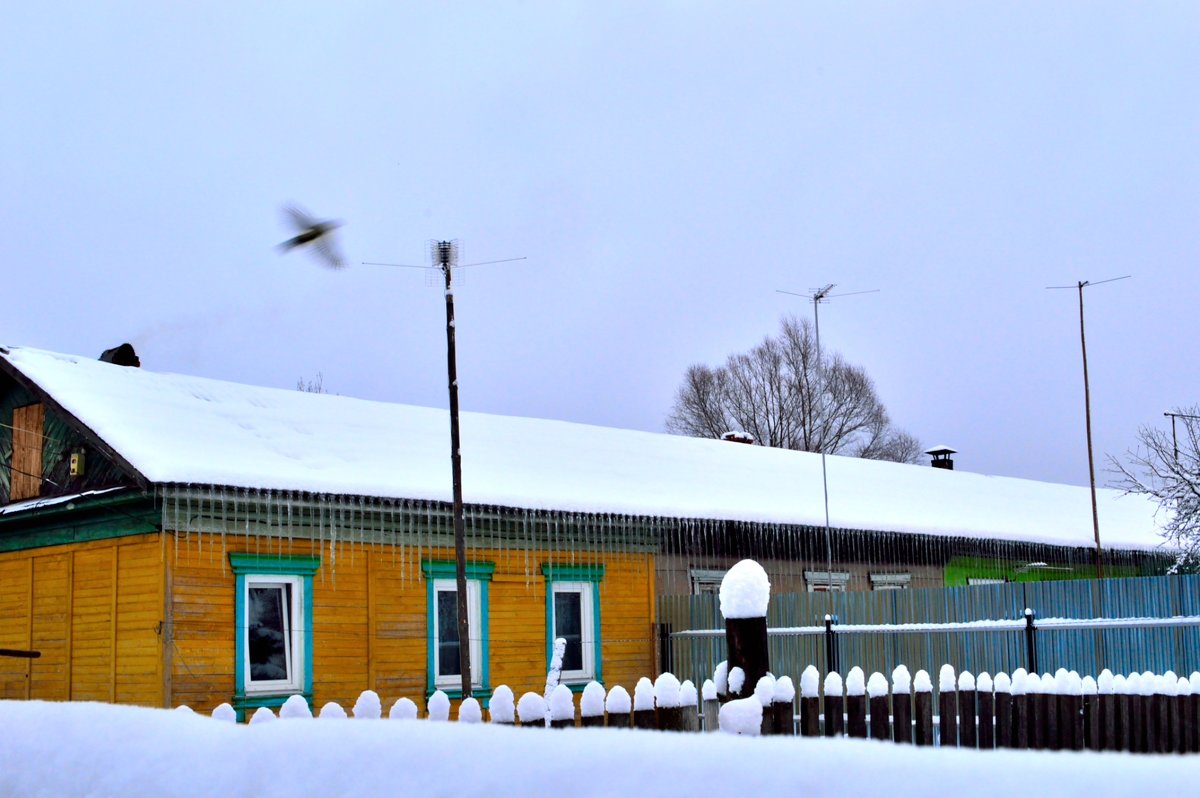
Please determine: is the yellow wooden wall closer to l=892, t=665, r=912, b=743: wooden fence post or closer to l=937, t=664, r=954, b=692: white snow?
l=937, t=664, r=954, b=692: white snow

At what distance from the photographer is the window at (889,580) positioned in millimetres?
21703

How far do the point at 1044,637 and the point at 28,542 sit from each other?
11603 millimetres

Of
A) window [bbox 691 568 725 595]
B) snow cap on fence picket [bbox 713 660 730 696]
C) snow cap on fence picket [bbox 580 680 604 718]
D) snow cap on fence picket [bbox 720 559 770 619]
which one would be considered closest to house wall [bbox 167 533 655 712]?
window [bbox 691 568 725 595]

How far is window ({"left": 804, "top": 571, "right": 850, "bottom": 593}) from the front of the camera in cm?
2070

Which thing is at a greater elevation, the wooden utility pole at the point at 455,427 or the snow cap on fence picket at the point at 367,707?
the wooden utility pole at the point at 455,427

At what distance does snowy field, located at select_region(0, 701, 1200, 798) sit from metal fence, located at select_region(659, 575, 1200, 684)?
9700 mm

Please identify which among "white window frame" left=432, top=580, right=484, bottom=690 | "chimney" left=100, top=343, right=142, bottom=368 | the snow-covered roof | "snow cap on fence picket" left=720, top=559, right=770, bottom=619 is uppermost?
"chimney" left=100, top=343, right=142, bottom=368

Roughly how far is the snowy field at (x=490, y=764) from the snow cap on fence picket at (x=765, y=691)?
1.66m

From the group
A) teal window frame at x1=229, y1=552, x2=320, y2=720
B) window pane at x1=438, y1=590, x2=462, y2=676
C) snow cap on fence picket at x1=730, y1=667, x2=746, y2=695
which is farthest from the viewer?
window pane at x1=438, y1=590, x2=462, y2=676

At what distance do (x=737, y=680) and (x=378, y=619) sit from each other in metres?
10.3

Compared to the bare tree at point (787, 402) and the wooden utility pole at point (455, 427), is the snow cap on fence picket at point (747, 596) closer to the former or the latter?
the wooden utility pole at point (455, 427)

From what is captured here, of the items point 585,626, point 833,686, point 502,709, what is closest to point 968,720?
point 833,686

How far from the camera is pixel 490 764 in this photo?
13.5 feet

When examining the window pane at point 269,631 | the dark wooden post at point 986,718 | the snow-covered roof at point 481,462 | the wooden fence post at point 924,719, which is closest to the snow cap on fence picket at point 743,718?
the wooden fence post at point 924,719
